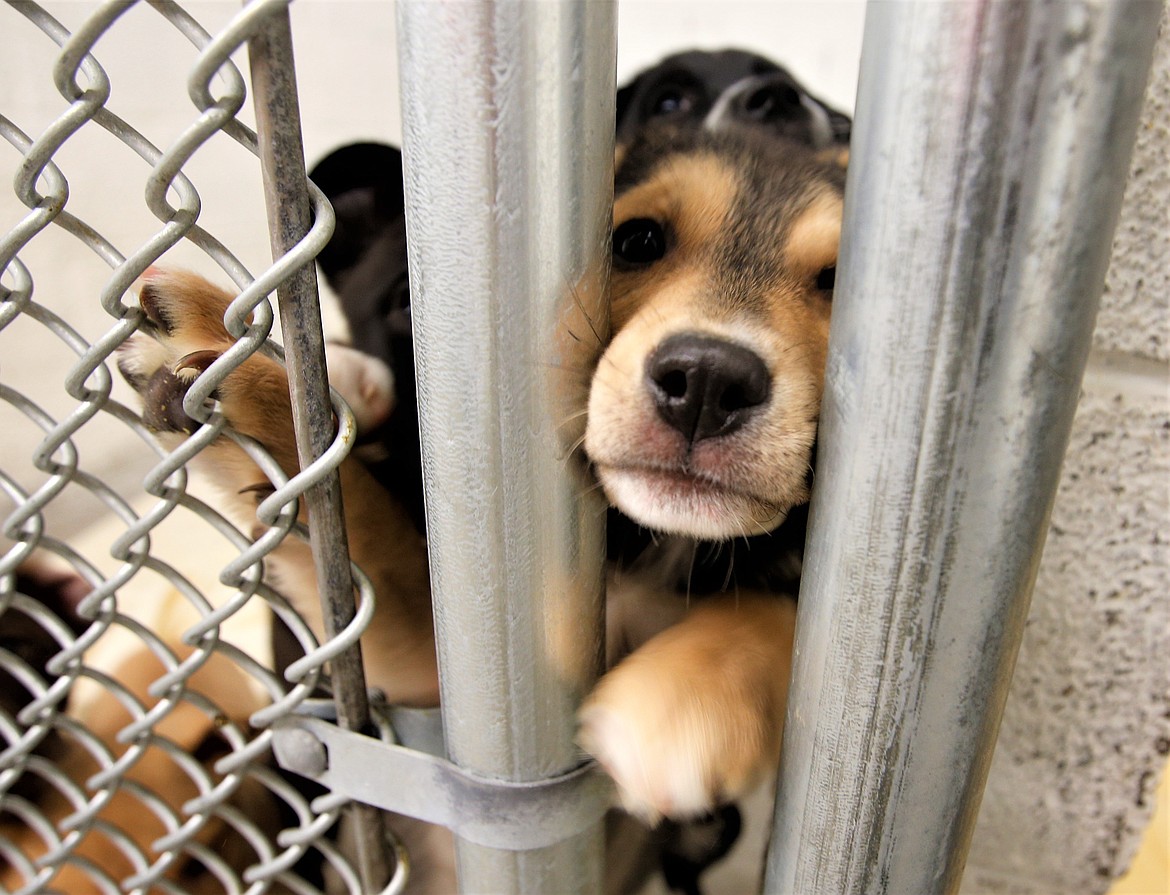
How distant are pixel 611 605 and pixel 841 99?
103 cm

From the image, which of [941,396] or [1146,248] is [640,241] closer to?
[1146,248]

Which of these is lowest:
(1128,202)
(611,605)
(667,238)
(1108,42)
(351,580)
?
(611,605)

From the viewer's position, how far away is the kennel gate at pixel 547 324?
1.09 ft

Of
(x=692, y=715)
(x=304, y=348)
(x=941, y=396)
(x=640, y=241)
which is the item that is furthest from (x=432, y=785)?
(x=640, y=241)

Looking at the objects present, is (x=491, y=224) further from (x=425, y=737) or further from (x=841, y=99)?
(x=841, y=99)

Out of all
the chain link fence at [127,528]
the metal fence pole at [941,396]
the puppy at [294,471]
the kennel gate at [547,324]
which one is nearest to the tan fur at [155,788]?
the chain link fence at [127,528]

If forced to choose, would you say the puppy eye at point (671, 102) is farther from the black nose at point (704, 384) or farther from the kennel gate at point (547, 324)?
the kennel gate at point (547, 324)

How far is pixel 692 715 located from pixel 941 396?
379 mm

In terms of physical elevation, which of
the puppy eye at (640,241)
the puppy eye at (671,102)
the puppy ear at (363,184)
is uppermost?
the puppy eye at (671,102)

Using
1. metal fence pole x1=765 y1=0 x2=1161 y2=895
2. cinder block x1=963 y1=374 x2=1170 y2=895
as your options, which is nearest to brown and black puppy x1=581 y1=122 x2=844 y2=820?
metal fence pole x1=765 y1=0 x2=1161 y2=895

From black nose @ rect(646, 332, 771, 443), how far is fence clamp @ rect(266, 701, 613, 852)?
27 centimetres

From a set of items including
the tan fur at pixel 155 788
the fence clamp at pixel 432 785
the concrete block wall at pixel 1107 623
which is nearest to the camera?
the fence clamp at pixel 432 785

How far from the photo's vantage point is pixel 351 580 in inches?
23.2

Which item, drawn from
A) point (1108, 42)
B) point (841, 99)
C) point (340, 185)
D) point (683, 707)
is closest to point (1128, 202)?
point (1108, 42)
